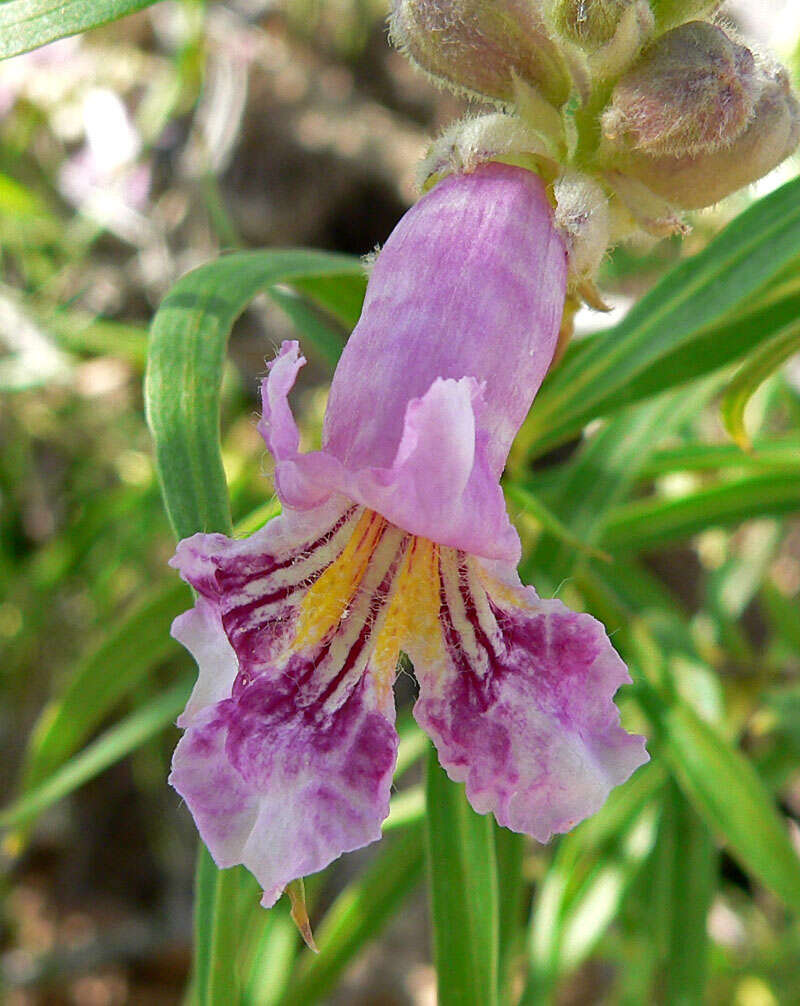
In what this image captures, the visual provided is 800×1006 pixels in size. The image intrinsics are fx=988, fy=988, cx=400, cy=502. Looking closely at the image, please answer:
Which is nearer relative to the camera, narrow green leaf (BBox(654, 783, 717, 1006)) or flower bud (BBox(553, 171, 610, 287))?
flower bud (BBox(553, 171, 610, 287))

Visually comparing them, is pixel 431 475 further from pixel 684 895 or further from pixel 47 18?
pixel 684 895

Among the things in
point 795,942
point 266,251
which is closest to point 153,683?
point 795,942

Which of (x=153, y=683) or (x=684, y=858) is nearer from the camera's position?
(x=684, y=858)

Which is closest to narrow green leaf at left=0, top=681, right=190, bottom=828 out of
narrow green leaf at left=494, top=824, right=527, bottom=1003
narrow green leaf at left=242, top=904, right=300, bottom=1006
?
narrow green leaf at left=242, top=904, right=300, bottom=1006

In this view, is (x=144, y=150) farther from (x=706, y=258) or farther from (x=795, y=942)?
(x=795, y=942)

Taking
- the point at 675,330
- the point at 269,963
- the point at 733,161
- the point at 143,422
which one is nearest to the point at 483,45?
the point at 733,161

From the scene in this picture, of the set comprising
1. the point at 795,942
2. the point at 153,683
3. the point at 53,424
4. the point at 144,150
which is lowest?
the point at 795,942

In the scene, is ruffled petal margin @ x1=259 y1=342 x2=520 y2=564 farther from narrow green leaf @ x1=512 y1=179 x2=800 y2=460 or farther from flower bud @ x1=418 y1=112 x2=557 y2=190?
narrow green leaf @ x1=512 y1=179 x2=800 y2=460
